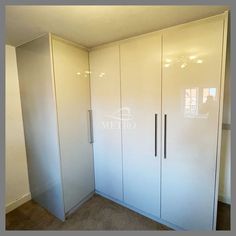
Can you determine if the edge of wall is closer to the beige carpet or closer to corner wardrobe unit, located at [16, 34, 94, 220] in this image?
the beige carpet

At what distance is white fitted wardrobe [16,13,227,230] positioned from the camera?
4.71 feet

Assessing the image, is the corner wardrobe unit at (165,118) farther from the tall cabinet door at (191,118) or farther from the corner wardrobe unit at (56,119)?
the corner wardrobe unit at (56,119)

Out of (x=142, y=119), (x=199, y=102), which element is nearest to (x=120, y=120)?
(x=142, y=119)

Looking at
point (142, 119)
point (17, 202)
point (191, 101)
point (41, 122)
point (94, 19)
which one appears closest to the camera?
point (94, 19)

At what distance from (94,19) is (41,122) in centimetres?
132

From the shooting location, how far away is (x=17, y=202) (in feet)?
7.18

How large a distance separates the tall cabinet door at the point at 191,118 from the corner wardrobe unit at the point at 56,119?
3.64ft

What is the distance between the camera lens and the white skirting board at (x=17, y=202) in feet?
6.86

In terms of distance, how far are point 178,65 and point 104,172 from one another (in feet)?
5.78

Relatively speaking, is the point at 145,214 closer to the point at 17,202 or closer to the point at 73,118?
the point at 73,118

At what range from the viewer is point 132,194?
6.69 feet

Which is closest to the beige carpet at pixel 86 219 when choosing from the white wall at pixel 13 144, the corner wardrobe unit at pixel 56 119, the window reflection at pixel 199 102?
the corner wardrobe unit at pixel 56 119

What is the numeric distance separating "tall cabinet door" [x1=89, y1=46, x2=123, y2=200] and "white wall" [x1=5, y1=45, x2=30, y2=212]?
3.45ft

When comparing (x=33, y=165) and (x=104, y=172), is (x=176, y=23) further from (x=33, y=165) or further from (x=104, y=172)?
(x=33, y=165)
